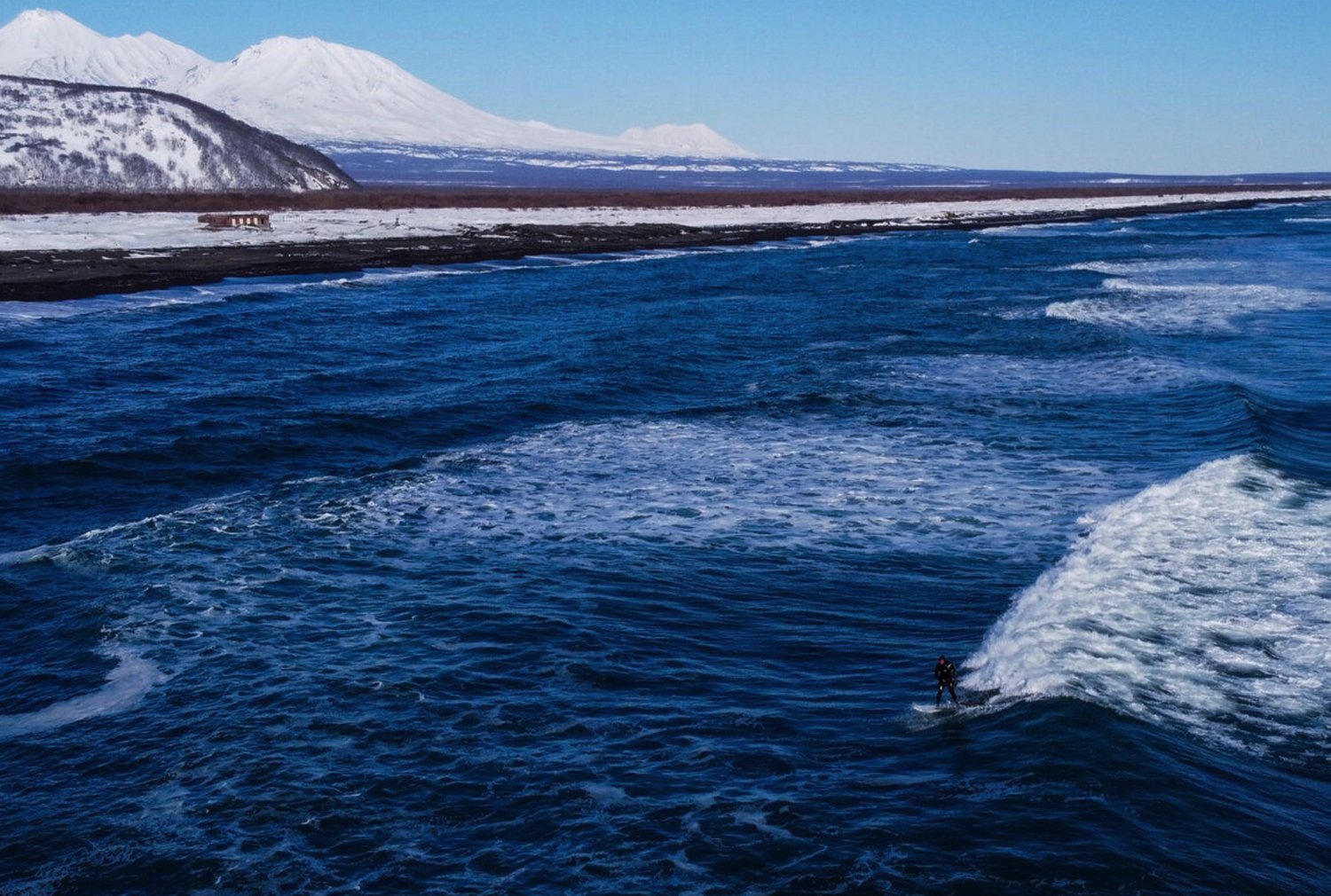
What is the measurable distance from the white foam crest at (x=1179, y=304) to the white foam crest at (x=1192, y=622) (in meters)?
27.3

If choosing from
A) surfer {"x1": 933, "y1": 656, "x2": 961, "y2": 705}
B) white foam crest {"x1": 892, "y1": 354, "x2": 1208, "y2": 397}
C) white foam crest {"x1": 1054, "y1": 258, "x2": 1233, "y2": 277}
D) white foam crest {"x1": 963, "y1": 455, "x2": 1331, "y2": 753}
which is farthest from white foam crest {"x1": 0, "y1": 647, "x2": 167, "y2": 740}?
white foam crest {"x1": 1054, "y1": 258, "x2": 1233, "y2": 277}

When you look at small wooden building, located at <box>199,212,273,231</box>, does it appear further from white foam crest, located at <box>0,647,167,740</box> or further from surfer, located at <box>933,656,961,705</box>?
surfer, located at <box>933,656,961,705</box>

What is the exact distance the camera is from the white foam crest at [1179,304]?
5075cm

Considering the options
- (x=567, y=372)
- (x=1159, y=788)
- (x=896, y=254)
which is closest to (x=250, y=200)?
(x=896, y=254)

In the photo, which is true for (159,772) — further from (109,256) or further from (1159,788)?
(109,256)

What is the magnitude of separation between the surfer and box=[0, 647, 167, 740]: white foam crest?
10.5 m

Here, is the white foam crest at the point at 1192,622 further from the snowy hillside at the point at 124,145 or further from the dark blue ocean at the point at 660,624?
the snowy hillside at the point at 124,145

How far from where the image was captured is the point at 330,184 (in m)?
138

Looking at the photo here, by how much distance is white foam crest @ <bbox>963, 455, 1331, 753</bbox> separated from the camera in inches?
625

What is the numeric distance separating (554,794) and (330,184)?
133 m

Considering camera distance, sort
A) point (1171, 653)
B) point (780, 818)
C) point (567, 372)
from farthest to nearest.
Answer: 1. point (567, 372)
2. point (1171, 653)
3. point (780, 818)

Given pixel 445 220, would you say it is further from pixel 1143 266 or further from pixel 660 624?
pixel 660 624

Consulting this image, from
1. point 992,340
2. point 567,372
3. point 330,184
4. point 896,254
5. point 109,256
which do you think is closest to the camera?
point 567,372

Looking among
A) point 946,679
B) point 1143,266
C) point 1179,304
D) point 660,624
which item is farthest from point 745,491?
point 1143,266
